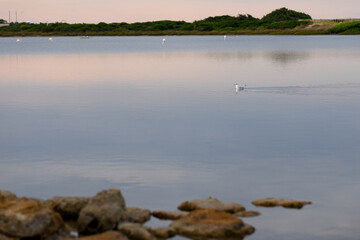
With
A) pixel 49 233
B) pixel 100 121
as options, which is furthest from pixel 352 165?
pixel 100 121

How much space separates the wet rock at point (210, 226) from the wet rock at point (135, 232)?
79 cm

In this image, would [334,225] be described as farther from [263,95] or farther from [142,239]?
[263,95]

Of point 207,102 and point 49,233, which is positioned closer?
point 49,233

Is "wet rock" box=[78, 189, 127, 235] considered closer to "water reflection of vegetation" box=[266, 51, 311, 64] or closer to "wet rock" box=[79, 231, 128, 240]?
"wet rock" box=[79, 231, 128, 240]

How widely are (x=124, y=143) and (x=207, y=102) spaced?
12619mm

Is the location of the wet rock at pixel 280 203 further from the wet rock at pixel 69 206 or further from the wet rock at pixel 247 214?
the wet rock at pixel 69 206

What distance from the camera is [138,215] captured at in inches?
549

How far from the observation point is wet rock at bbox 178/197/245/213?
14.3m

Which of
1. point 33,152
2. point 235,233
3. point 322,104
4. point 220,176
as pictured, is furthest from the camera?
point 322,104

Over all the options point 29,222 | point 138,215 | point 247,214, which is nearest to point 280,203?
point 247,214

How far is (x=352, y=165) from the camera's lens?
19062mm

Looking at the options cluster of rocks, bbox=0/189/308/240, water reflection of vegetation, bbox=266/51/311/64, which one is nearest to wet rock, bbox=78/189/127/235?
cluster of rocks, bbox=0/189/308/240

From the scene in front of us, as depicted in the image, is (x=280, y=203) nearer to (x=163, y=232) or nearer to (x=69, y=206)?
(x=163, y=232)

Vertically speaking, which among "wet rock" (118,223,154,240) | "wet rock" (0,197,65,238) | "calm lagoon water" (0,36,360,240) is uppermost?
"wet rock" (0,197,65,238)
